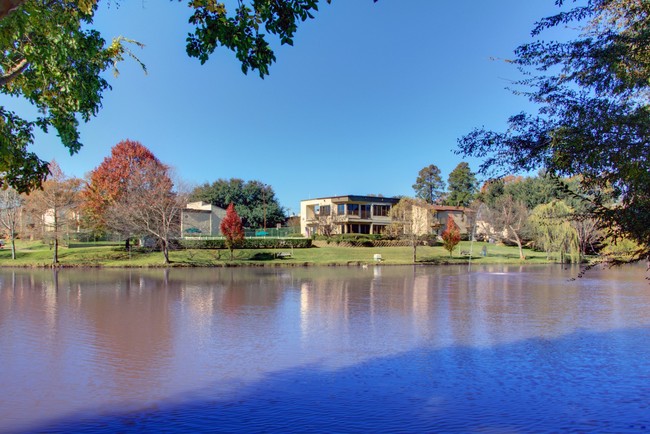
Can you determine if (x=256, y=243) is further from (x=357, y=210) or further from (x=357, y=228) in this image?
(x=357, y=228)

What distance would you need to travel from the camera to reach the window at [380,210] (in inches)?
2475

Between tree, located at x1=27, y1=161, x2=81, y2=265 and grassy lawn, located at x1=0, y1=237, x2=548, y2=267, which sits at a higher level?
tree, located at x1=27, y1=161, x2=81, y2=265

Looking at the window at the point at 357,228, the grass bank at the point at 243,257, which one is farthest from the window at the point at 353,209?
the grass bank at the point at 243,257

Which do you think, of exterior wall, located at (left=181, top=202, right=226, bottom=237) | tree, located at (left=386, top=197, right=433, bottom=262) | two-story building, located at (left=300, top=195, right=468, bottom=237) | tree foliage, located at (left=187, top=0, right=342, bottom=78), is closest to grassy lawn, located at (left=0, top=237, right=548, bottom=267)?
tree, located at (left=386, top=197, right=433, bottom=262)

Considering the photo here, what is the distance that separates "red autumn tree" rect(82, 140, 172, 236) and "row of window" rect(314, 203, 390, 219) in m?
23.3

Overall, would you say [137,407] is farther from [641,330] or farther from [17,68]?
[641,330]

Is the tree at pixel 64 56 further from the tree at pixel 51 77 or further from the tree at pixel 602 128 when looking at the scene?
the tree at pixel 602 128

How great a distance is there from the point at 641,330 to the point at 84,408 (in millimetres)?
13777

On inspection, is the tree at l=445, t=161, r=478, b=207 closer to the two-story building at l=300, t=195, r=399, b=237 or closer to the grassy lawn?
the two-story building at l=300, t=195, r=399, b=237

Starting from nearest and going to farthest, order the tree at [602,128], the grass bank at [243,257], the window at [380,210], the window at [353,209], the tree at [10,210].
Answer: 1. the tree at [602,128]
2. the grass bank at [243,257]
3. the tree at [10,210]
4. the window at [353,209]
5. the window at [380,210]

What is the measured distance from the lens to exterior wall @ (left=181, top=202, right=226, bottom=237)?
180ft

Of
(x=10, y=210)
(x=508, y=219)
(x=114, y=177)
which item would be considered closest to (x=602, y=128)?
(x=114, y=177)

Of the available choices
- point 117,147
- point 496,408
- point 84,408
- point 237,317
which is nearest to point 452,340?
point 496,408

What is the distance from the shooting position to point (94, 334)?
12.4 metres
